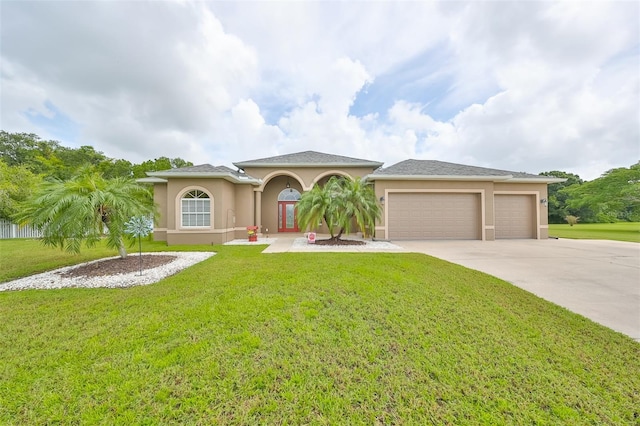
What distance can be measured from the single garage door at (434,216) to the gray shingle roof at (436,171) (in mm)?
1140

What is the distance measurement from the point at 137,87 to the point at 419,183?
17.5 meters

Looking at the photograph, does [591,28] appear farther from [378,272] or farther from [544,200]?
[378,272]

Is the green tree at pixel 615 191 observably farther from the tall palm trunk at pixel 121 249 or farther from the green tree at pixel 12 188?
the green tree at pixel 12 188

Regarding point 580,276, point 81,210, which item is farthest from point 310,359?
point 580,276

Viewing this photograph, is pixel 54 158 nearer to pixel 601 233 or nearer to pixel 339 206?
pixel 339 206

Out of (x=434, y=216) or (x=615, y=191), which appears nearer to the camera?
(x=434, y=216)

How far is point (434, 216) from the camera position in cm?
1399

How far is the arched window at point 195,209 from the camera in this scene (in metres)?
12.6

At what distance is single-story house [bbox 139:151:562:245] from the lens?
12.6 m

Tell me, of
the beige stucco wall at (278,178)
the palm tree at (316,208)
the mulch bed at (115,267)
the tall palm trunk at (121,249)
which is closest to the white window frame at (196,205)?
the beige stucco wall at (278,178)

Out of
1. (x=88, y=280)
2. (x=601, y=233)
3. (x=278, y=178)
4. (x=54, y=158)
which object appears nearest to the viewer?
(x=88, y=280)

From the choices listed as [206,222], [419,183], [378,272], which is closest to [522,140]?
[419,183]

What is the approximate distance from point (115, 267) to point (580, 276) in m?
12.8

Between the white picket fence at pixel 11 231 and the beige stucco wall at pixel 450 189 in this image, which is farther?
the white picket fence at pixel 11 231
